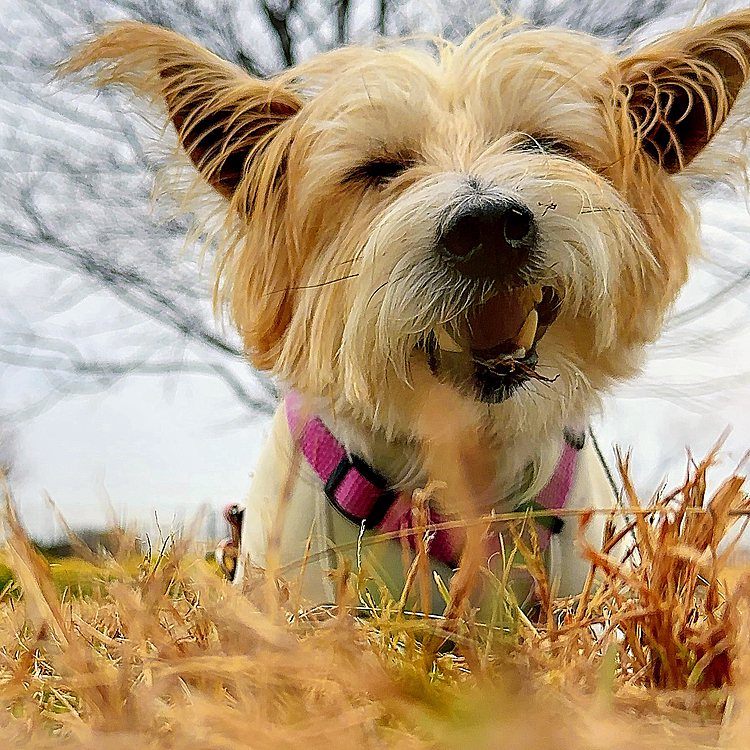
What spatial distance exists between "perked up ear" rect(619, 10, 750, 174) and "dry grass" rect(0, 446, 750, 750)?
49cm

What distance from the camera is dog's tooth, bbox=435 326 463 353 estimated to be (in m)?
0.69

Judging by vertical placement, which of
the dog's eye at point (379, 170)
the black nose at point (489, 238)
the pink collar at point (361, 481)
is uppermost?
the dog's eye at point (379, 170)

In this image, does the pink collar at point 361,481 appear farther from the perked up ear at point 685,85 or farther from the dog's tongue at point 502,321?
the perked up ear at point 685,85

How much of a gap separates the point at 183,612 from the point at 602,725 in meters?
0.21

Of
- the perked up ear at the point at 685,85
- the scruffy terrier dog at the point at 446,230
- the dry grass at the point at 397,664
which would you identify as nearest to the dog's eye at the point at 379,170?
the scruffy terrier dog at the point at 446,230

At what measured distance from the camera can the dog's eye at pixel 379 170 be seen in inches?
28.9

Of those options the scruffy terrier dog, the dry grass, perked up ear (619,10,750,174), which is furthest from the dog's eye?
the dry grass

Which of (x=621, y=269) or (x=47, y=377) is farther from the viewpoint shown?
(x=47, y=377)

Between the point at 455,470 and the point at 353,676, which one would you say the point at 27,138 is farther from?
the point at 353,676

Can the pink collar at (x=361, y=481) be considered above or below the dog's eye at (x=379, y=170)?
below

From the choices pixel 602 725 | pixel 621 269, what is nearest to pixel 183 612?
pixel 602 725

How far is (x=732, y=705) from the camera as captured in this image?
241mm

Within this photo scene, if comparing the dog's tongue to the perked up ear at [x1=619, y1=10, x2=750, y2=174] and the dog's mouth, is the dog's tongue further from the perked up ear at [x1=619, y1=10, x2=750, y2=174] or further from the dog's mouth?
the perked up ear at [x1=619, y1=10, x2=750, y2=174]

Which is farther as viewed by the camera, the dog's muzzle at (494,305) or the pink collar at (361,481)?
the pink collar at (361,481)
